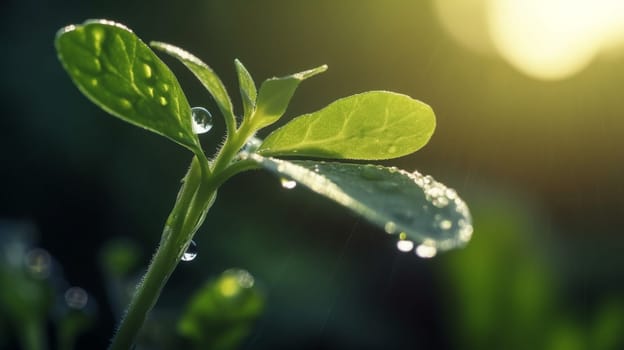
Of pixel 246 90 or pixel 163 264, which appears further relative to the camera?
pixel 246 90

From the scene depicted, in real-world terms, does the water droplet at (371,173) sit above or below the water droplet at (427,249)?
below

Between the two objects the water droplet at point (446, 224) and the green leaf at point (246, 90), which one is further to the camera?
the green leaf at point (246, 90)

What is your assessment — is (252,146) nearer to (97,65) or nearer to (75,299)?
(97,65)

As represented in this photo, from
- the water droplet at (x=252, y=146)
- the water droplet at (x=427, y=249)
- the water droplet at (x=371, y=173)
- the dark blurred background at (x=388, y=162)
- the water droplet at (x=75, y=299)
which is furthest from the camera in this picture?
the dark blurred background at (x=388, y=162)

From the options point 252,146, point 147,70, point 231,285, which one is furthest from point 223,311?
point 147,70

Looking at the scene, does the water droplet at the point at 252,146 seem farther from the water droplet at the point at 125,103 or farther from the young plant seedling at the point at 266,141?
the water droplet at the point at 125,103

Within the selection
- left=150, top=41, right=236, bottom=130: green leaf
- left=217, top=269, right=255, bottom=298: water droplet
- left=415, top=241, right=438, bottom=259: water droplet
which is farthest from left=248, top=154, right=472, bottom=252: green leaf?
left=217, top=269, right=255, bottom=298: water droplet

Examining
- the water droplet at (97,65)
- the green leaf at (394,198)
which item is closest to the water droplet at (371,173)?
the green leaf at (394,198)
